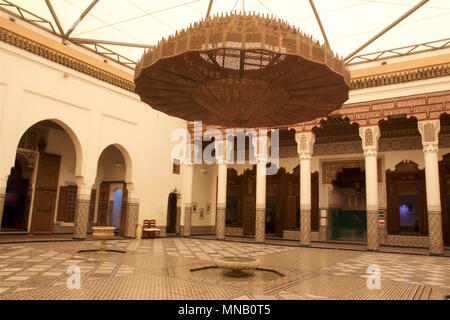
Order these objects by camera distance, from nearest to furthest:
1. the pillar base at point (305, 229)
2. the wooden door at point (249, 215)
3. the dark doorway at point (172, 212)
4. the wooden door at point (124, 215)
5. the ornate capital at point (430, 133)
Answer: the ornate capital at point (430, 133)
the pillar base at point (305, 229)
the wooden door at point (124, 215)
the wooden door at point (249, 215)
the dark doorway at point (172, 212)

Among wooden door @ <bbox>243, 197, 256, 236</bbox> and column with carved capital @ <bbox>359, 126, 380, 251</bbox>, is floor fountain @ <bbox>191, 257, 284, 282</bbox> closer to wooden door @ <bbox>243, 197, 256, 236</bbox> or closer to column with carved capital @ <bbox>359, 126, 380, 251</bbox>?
column with carved capital @ <bbox>359, 126, 380, 251</bbox>

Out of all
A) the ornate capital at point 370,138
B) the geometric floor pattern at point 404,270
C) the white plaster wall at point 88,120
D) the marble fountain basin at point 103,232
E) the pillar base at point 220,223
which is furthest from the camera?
the pillar base at point 220,223

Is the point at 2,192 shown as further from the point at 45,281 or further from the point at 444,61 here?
the point at 444,61

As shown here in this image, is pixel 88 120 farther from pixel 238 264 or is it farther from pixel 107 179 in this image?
pixel 238 264

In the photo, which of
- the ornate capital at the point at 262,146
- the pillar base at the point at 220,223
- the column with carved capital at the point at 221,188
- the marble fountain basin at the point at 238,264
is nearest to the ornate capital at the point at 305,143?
the ornate capital at the point at 262,146

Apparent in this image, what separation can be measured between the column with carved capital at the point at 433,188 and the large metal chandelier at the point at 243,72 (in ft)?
15.4

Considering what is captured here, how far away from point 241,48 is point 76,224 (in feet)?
22.5

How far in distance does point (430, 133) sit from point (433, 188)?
3.99 ft

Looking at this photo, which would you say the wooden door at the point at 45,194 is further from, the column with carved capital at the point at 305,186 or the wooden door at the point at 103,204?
the column with carved capital at the point at 305,186

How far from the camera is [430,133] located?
315 inches

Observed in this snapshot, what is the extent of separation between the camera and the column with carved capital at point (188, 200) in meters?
11.1

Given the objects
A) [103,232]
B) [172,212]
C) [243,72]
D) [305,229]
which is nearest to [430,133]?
[305,229]

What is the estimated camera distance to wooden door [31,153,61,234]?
9.21m
